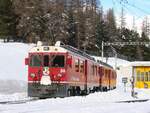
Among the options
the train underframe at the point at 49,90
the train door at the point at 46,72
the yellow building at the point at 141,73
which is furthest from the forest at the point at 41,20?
the train underframe at the point at 49,90

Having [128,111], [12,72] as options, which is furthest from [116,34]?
[128,111]

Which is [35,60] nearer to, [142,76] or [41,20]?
[142,76]

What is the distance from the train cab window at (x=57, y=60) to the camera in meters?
29.7

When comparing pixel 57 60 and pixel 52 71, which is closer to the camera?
pixel 52 71

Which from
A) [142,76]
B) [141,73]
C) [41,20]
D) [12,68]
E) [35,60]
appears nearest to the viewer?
[35,60]

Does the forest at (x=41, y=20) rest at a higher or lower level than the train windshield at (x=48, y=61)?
higher

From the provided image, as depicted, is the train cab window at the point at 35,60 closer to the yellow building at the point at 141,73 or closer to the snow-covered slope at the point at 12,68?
the snow-covered slope at the point at 12,68

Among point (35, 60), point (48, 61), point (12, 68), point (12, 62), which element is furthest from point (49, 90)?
point (12, 62)

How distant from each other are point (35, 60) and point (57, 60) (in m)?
1.36

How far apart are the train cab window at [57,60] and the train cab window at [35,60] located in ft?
2.40

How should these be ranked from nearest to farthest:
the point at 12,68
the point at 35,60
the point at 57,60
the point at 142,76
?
the point at 57,60 < the point at 35,60 < the point at 12,68 < the point at 142,76

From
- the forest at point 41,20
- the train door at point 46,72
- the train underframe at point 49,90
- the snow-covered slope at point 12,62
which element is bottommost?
the train underframe at point 49,90

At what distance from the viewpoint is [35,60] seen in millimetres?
30312

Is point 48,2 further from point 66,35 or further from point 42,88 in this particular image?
point 42,88
